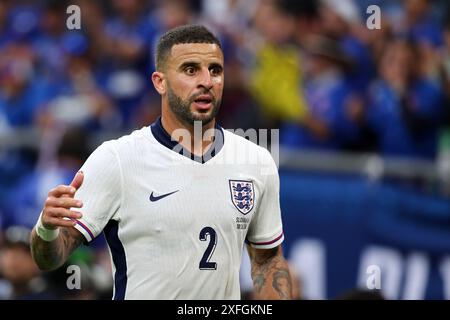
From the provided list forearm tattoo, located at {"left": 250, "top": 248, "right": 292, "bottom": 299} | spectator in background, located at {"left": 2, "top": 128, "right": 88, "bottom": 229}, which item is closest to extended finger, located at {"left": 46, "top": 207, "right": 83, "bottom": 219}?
forearm tattoo, located at {"left": 250, "top": 248, "right": 292, "bottom": 299}

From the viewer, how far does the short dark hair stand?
5.85 meters

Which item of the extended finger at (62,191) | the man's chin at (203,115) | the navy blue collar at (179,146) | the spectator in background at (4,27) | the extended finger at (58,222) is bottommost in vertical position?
the extended finger at (58,222)

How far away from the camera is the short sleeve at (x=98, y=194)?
5.66 metres

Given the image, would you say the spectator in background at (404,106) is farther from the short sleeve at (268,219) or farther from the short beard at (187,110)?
the short beard at (187,110)

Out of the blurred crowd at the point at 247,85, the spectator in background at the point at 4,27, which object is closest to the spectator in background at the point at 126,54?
the blurred crowd at the point at 247,85

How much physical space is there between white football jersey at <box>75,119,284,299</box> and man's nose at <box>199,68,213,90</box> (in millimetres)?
374

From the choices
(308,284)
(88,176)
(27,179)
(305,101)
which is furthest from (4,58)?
(88,176)

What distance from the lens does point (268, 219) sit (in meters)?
6.03

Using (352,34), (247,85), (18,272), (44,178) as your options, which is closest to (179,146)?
(18,272)

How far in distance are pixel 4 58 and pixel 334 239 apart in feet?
19.5

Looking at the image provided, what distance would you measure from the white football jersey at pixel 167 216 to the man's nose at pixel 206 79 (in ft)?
1.23

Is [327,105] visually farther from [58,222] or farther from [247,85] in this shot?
[58,222]

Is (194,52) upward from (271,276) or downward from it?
upward

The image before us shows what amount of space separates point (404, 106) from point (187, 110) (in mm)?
5214
